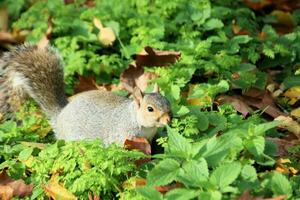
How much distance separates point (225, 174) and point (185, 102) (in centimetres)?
120

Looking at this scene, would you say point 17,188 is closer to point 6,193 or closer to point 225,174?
point 6,193

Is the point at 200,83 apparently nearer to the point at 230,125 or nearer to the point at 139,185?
the point at 230,125

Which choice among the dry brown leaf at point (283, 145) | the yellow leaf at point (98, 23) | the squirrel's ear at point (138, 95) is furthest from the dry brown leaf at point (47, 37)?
the dry brown leaf at point (283, 145)

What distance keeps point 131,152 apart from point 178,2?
6.84 feet

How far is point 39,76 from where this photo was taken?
168 inches

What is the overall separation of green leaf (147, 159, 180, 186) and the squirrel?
2.02 ft

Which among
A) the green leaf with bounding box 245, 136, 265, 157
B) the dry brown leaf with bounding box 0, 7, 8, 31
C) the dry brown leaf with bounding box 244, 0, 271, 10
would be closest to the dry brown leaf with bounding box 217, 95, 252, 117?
the green leaf with bounding box 245, 136, 265, 157

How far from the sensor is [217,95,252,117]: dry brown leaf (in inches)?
151

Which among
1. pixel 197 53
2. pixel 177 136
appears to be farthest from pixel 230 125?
pixel 197 53

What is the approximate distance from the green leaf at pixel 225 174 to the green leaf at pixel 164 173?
17 centimetres

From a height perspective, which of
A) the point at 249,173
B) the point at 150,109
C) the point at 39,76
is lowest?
the point at 39,76

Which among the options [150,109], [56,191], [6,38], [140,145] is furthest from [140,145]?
[6,38]

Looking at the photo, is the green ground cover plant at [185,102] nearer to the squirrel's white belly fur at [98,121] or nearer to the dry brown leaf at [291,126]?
the dry brown leaf at [291,126]

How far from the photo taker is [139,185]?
9.82 ft
